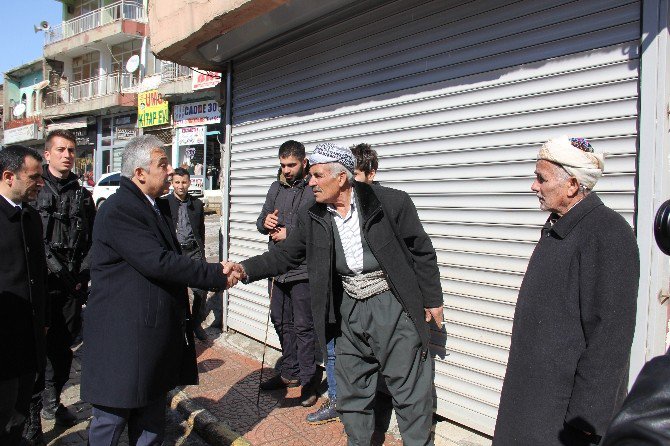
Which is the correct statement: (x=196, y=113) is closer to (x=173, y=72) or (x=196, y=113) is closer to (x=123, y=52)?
(x=173, y=72)

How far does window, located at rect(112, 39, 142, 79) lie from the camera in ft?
99.3

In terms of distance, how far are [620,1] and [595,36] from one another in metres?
0.22

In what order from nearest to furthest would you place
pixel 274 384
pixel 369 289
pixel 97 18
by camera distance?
pixel 369 289
pixel 274 384
pixel 97 18

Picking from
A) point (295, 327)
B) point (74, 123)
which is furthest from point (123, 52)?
point (295, 327)

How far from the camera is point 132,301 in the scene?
3002 mm

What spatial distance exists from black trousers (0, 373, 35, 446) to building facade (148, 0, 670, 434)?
2.89 meters

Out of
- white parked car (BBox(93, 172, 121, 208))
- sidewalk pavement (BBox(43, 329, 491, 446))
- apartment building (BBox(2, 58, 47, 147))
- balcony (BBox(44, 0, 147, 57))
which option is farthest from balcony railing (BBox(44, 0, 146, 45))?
sidewalk pavement (BBox(43, 329, 491, 446))

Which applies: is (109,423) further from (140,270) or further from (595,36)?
(595,36)

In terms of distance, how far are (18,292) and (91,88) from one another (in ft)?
105

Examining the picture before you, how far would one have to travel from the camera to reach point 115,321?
298 cm

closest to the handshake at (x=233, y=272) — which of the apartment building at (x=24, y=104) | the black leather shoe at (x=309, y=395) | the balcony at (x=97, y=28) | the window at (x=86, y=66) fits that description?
the black leather shoe at (x=309, y=395)

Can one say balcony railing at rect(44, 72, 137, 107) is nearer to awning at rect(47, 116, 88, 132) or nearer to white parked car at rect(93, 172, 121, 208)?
awning at rect(47, 116, 88, 132)

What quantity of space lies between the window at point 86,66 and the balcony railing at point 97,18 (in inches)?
58.1

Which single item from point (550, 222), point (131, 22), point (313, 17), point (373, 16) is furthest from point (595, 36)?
point (131, 22)
